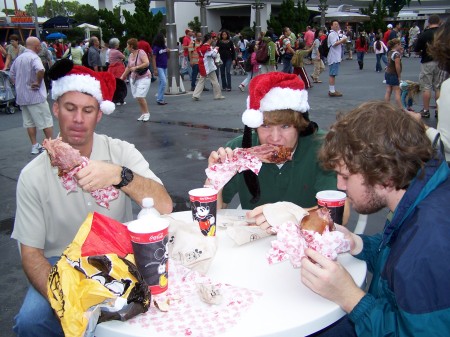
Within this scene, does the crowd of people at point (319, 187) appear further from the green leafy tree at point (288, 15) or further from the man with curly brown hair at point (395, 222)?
the green leafy tree at point (288, 15)

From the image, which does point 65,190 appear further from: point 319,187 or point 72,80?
point 319,187

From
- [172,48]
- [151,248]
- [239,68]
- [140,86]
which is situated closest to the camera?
[151,248]

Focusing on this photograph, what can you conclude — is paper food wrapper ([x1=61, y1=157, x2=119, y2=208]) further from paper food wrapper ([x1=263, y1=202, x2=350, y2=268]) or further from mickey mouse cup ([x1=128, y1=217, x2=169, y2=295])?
paper food wrapper ([x1=263, y1=202, x2=350, y2=268])

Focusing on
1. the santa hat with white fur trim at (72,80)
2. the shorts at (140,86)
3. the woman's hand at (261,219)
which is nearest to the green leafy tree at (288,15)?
the shorts at (140,86)

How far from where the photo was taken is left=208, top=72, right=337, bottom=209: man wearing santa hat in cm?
262

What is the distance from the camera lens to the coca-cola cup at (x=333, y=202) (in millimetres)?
2041

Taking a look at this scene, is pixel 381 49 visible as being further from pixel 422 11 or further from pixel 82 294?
pixel 422 11

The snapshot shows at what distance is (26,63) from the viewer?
774cm

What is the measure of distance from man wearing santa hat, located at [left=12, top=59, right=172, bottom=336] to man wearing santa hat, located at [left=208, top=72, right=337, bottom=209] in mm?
620

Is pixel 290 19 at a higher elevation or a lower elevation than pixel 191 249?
higher

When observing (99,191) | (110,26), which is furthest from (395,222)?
(110,26)

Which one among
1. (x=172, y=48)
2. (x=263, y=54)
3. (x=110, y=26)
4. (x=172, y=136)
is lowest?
(x=172, y=136)

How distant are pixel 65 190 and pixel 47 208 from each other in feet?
0.43

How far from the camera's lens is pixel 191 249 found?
183 cm
